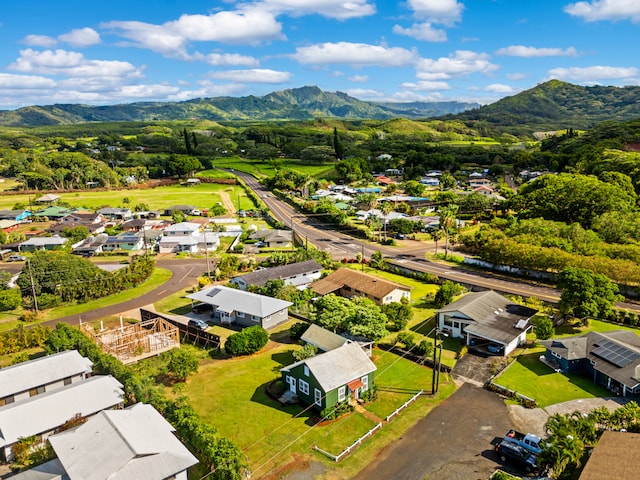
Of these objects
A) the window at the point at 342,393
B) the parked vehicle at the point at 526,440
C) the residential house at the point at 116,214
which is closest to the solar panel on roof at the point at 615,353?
the parked vehicle at the point at 526,440

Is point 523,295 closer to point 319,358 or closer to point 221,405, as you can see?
Answer: point 319,358

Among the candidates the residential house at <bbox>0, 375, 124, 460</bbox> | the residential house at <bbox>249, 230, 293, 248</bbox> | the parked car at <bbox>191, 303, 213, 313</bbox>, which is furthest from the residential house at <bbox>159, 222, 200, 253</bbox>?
the residential house at <bbox>0, 375, 124, 460</bbox>

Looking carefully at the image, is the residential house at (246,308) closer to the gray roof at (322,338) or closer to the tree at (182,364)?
the gray roof at (322,338)

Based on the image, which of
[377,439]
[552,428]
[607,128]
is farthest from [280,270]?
[607,128]

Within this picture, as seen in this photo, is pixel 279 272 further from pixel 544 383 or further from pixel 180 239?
pixel 544 383

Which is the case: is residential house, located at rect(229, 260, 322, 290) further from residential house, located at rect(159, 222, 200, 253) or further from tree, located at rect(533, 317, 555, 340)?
tree, located at rect(533, 317, 555, 340)
